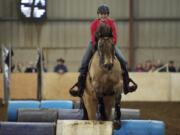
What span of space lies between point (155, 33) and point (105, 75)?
1906cm

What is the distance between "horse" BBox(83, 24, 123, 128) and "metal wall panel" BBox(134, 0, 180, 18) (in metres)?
18.5

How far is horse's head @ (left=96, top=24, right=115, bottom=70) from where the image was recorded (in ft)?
24.2

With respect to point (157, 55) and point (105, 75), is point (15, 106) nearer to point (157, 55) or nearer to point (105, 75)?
point (105, 75)

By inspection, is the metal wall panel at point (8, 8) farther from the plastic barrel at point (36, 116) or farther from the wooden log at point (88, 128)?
the wooden log at point (88, 128)

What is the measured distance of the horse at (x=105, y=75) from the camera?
24.3 feet

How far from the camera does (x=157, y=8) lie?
26.2m

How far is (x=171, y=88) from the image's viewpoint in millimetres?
19828

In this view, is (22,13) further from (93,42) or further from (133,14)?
(93,42)

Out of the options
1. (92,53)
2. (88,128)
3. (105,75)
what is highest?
(92,53)

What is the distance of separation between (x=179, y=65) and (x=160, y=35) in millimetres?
1590

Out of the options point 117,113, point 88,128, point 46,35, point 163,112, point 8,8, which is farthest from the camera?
point 46,35

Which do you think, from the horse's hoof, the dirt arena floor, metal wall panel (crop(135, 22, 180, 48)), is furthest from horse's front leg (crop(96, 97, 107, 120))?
metal wall panel (crop(135, 22, 180, 48))

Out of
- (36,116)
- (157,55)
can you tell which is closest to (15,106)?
(36,116)

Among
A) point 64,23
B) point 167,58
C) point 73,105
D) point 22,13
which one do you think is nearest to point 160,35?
point 167,58
